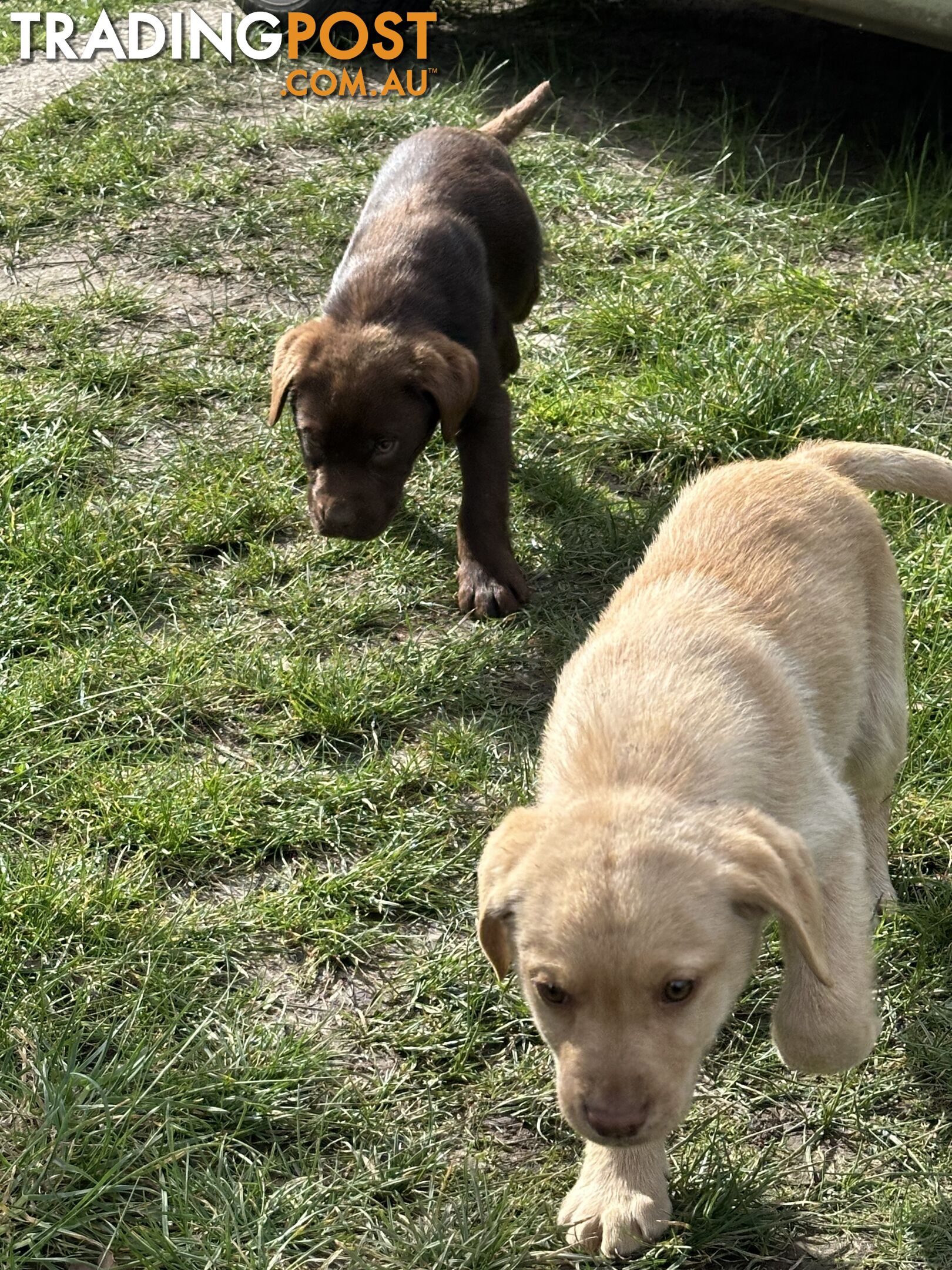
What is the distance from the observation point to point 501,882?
2.63 meters

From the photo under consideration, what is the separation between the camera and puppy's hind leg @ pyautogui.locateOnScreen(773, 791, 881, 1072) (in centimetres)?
275

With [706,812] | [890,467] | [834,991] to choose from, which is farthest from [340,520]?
[834,991]

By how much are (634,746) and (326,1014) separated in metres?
1.14

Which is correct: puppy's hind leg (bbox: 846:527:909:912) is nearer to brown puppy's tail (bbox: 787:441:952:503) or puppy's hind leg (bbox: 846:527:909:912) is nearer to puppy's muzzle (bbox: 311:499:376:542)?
brown puppy's tail (bbox: 787:441:952:503)

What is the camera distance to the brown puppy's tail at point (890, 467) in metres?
3.68

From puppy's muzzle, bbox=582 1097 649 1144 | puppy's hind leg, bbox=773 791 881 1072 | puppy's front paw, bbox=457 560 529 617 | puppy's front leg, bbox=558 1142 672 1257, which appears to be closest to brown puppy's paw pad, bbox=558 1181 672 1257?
puppy's front leg, bbox=558 1142 672 1257

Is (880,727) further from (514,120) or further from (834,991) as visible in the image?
(514,120)

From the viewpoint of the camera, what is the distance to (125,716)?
4199mm

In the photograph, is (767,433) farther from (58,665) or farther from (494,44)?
(494,44)

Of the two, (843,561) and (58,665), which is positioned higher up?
(843,561)

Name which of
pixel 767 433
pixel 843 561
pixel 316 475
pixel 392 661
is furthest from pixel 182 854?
pixel 767 433

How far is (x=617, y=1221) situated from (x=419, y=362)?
2.62 metres

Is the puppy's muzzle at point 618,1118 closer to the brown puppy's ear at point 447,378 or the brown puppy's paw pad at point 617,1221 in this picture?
the brown puppy's paw pad at point 617,1221

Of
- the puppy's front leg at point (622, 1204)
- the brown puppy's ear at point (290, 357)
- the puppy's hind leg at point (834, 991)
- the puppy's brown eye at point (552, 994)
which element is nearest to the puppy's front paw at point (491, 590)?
the brown puppy's ear at point (290, 357)
